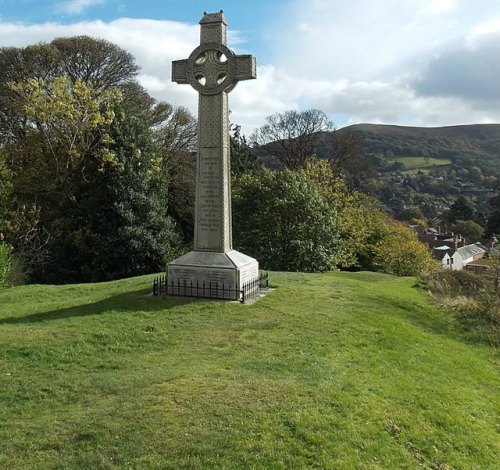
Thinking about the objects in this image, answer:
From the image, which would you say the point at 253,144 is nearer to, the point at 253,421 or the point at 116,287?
the point at 116,287

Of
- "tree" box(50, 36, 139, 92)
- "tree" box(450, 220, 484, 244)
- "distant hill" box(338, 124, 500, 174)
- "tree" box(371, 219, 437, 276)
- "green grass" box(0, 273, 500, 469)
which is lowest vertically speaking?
"tree" box(450, 220, 484, 244)

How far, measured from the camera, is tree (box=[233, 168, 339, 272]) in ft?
79.0

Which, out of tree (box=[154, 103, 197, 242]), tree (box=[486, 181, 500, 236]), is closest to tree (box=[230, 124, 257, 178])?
tree (box=[154, 103, 197, 242])

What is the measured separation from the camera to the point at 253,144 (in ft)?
160

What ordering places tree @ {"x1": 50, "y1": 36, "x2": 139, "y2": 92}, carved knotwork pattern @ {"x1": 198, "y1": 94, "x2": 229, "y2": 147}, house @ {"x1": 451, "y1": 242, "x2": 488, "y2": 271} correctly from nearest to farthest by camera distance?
carved knotwork pattern @ {"x1": 198, "y1": 94, "x2": 229, "y2": 147} < tree @ {"x1": 50, "y1": 36, "x2": 139, "y2": 92} < house @ {"x1": 451, "y1": 242, "x2": 488, "y2": 271}

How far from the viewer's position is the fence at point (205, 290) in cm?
1285

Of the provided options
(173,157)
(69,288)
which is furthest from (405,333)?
(173,157)

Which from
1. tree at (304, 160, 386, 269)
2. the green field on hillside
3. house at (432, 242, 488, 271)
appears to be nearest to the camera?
tree at (304, 160, 386, 269)

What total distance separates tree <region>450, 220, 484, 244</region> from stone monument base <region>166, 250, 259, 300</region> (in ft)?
227

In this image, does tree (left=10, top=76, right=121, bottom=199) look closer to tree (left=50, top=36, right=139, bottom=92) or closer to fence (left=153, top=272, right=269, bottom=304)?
tree (left=50, top=36, right=139, bottom=92)

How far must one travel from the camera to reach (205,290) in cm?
1301

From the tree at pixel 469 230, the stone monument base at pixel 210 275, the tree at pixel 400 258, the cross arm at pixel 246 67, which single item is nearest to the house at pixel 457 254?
the tree at pixel 469 230

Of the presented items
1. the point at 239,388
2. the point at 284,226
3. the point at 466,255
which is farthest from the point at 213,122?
the point at 466,255

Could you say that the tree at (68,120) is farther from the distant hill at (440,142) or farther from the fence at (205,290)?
the distant hill at (440,142)
